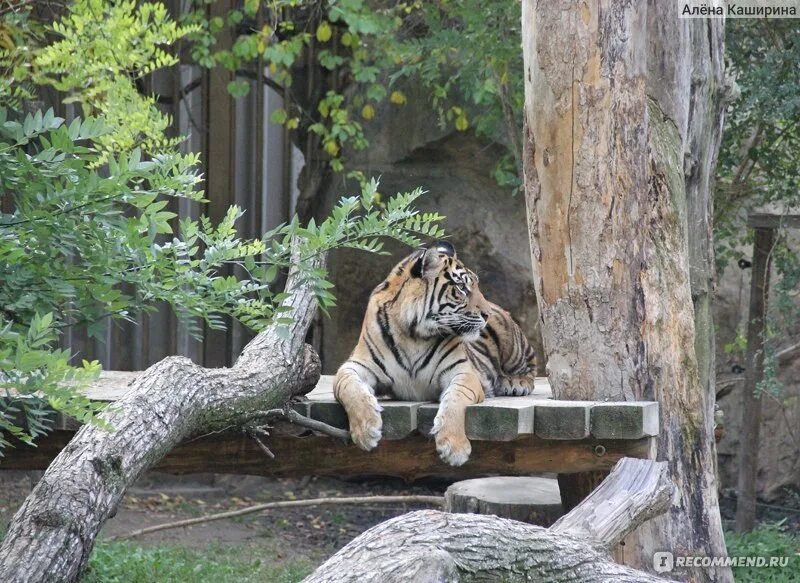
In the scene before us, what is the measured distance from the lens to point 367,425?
4.33m

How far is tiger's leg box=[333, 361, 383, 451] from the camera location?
4.34m

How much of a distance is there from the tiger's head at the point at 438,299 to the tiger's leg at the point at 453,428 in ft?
1.46

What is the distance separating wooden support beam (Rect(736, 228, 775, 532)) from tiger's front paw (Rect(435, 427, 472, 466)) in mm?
3416

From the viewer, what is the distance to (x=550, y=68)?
459 cm

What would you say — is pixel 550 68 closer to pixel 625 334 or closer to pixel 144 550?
pixel 625 334

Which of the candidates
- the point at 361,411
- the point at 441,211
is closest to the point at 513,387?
the point at 361,411

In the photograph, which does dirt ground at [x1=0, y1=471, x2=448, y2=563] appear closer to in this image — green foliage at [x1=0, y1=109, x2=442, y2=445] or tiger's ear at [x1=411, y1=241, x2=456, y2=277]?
tiger's ear at [x1=411, y1=241, x2=456, y2=277]

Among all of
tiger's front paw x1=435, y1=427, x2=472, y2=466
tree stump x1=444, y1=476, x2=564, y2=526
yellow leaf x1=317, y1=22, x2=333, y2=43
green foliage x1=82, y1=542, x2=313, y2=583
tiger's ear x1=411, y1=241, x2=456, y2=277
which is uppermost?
yellow leaf x1=317, y1=22, x2=333, y2=43

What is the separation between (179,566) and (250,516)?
1.87m

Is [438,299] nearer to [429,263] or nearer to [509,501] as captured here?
[429,263]

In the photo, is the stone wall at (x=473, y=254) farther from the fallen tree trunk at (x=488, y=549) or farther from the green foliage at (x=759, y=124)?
the fallen tree trunk at (x=488, y=549)

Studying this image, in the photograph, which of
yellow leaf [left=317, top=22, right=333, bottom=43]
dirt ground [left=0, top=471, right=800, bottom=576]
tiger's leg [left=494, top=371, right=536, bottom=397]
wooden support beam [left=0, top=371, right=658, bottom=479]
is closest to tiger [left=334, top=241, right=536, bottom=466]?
wooden support beam [left=0, top=371, right=658, bottom=479]

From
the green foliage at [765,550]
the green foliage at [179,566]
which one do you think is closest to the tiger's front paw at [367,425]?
the green foliage at [179,566]

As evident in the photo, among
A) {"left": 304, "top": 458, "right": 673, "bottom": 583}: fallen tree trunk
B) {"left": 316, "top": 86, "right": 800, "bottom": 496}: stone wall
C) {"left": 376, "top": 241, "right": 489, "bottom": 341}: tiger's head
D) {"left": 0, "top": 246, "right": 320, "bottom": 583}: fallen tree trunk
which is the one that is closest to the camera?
{"left": 304, "top": 458, "right": 673, "bottom": 583}: fallen tree trunk
